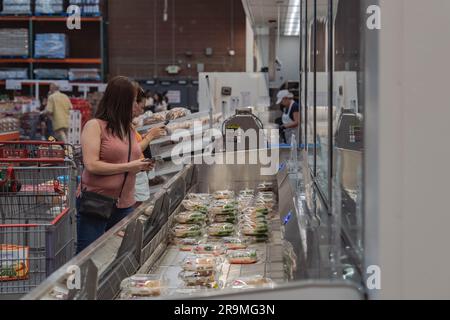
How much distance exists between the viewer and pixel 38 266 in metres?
4.16

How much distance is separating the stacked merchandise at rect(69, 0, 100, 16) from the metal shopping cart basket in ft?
48.4

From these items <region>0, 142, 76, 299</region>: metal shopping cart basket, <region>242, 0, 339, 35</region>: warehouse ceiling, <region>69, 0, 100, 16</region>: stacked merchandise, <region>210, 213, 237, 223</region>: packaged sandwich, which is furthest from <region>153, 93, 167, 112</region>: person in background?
<region>210, 213, 237, 223</region>: packaged sandwich

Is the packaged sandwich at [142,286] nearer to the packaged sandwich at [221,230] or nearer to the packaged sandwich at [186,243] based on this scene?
the packaged sandwich at [186,243]

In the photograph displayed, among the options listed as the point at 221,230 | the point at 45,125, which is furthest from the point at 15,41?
the point at 221,230

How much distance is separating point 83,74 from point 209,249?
55.8 feet

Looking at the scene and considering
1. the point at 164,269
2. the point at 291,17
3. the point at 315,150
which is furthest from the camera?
the point at 291,17

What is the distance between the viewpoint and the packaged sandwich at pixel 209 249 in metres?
2.96

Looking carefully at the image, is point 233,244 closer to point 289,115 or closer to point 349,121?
point 349,121

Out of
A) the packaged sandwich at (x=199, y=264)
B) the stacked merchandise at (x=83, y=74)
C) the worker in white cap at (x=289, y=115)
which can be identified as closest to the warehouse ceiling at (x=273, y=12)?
the worker in white cap at (x=289, y=115)

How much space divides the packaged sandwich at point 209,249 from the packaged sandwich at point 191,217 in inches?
11.5

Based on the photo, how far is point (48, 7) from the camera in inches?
764
